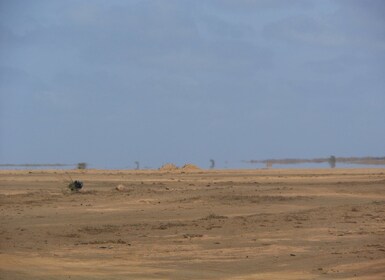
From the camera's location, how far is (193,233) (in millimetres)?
13508

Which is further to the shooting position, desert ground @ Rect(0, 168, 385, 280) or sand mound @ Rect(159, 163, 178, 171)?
sand mound @ Rect(159, 163, 178, 171)

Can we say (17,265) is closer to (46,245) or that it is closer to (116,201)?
(46,245)

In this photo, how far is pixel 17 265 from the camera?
938cm

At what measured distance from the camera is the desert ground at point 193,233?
30.9ft

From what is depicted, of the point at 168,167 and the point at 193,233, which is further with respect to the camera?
the point at 168,167

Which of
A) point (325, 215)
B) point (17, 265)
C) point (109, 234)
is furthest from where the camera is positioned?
point (325, 215)

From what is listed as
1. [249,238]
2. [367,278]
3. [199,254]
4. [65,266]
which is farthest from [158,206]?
[367,278]

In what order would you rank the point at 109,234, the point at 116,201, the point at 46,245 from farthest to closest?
1. the point at 116,201
2. the point at 109,234
3. the point at 46,245

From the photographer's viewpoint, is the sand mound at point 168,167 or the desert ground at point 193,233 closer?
the desert ground at point 193,233

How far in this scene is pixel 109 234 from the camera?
44.9ft

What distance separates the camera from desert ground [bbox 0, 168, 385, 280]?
943 centimetres

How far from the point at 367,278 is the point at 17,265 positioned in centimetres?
424

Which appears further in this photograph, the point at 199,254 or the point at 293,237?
the point at 293,237

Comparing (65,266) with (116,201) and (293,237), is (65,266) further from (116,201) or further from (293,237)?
(116,201)
